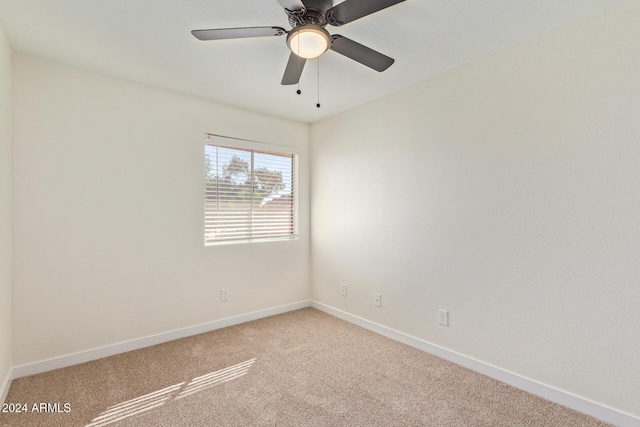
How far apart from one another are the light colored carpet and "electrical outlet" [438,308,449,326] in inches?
11.7

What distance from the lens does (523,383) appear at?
2127 millimetres

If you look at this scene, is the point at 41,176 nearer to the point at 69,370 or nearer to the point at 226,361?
the point at 69,370

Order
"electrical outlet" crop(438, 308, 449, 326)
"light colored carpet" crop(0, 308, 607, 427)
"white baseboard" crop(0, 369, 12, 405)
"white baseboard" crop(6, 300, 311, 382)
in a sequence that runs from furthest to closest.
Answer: "electrical outlet" crop(438, 308, 449, 326) < "white baseboard" crop(6, 300, 311, 382) < "white baseboard" crop(0, 369, 12, 405) < "light colored carpet" crop(0, 308, 607, 427)

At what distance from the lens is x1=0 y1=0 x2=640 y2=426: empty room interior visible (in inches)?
71.5

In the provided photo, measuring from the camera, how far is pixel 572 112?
1932 mm

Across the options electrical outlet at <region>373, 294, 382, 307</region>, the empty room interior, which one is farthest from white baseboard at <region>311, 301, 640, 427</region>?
electrical outlet at <region>373, 294, 382, 307</region>

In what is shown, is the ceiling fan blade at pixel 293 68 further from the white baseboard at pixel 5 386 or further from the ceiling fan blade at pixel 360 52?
the white baseboard at pixel 5 386

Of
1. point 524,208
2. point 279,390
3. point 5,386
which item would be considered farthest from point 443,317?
point 5,386

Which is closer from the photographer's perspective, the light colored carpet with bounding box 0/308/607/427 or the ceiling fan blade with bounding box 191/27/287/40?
the ceiling fan blade with bounding box 191/27/287/40

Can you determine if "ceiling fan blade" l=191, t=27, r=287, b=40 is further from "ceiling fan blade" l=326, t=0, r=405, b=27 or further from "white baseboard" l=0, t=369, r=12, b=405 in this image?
"white baseboard" l=0, t=369, r=12, b=405

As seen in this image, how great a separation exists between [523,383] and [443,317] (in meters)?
0.66

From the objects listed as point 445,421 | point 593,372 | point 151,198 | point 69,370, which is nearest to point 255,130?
point 151,198

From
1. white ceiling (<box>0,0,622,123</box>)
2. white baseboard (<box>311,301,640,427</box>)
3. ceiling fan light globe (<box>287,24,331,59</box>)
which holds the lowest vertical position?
white baseboard (<box>311,301,640,427</box>)

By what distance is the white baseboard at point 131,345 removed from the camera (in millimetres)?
2330
